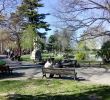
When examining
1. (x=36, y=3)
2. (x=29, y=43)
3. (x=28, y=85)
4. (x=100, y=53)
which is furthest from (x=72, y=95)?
(x=36, y=3)

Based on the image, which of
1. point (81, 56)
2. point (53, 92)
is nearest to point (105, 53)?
point (81, 56)

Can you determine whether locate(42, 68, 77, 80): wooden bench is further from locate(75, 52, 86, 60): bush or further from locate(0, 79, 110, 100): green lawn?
locate(75, 52, 86, 60): bush

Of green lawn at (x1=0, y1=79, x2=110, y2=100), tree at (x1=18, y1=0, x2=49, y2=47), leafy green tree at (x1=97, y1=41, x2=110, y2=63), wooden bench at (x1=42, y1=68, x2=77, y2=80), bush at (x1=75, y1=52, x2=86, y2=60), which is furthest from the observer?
tree at (x1=18, y1=0, x2=49, y2=47)

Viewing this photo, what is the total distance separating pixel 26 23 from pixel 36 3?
4868 mm

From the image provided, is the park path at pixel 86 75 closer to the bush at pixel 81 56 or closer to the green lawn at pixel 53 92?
the green lawn at pixel 53 92

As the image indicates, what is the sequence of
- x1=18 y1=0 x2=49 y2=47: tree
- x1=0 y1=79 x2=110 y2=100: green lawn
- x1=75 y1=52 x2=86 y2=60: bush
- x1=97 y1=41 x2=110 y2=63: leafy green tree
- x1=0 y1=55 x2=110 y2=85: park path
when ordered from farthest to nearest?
1. x1=18 y1=0 x2=49 y2=47: tree
2. x1=75 y1=52 x2=86 y2=60: bush
3. x1=97 y1=41 x2=110 y2=63: leafy green tree
4. x1=0 y1=55 x2=110 y2=85: park path
5. x1=0 y1=79 x2=110 y2=100: green lawn

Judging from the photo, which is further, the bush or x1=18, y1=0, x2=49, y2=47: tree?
x1=18, y1=0, x2=49, y2=47: tree

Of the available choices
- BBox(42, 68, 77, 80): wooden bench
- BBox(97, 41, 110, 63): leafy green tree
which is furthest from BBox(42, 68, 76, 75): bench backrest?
BBox(97, 41, 110, 63): leafy green tree

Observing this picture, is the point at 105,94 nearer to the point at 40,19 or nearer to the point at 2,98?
the point at 2,98

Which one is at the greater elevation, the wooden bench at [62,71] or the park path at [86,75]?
the wooden bench at [62,71]

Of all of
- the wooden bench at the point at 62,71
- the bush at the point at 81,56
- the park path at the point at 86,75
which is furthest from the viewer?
the bush at the point at 81,56

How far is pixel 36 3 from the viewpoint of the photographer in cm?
6700

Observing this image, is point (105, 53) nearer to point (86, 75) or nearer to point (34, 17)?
point (86, 75)

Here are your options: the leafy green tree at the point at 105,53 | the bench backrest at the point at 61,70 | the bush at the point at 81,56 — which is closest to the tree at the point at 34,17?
the bush at the point at 81,56
